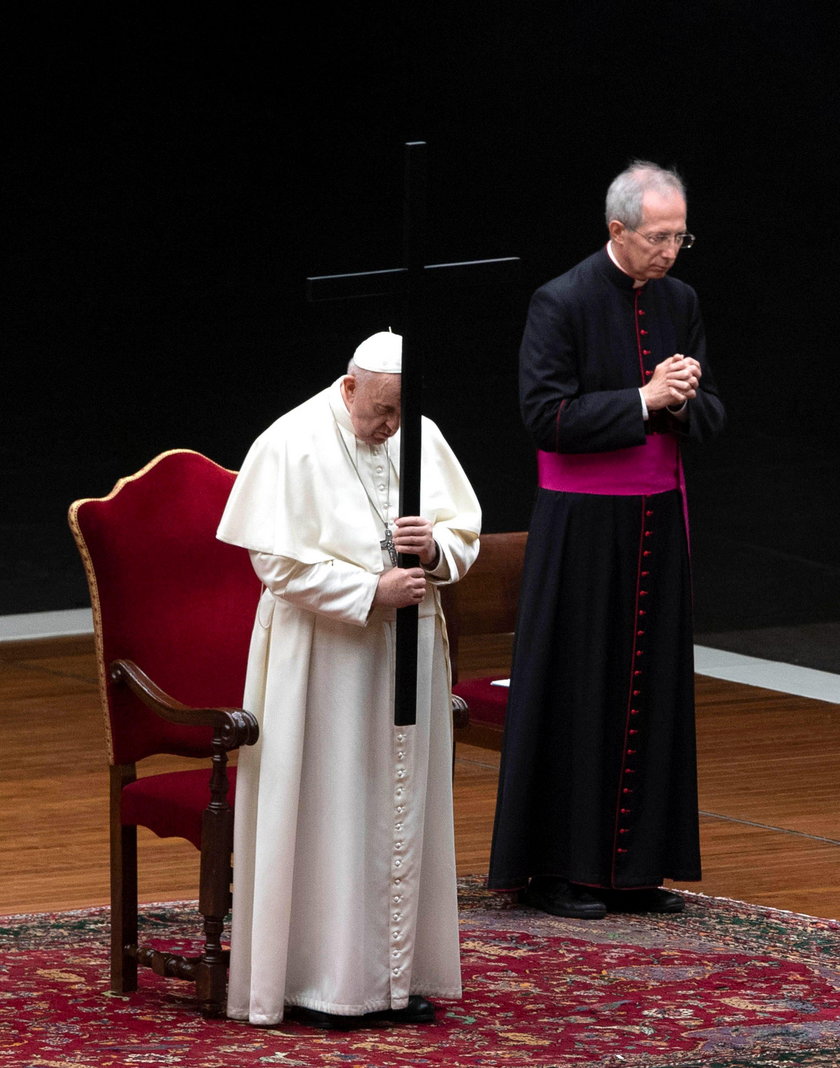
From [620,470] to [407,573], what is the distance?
1456 millimetres

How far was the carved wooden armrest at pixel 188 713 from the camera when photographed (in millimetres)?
4781

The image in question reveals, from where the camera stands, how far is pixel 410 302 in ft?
15.5

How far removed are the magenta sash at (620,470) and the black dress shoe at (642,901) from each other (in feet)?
3.54

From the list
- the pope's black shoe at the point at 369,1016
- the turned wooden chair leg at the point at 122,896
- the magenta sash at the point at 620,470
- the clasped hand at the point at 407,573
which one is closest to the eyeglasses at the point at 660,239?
the magenta sash at the point at 620,470

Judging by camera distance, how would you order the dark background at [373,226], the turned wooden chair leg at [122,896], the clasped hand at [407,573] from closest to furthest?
1. the clasped hand at [407,573]
2. the turned wooden chair leg at [122,896]
3. the dark background at [373,226]

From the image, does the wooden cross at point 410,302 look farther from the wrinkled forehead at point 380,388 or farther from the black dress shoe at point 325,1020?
the black dress shoe at point 325,1020

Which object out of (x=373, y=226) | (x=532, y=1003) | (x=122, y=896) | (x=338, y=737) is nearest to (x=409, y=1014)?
(x=532, y=1003)

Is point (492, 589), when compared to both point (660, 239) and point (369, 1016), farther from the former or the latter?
point (369, 1016)

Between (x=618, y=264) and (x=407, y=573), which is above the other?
(x=618, y=264)

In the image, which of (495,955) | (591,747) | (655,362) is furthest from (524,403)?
(495,955)

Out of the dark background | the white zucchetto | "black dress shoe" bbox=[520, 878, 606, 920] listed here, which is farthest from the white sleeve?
the dark background

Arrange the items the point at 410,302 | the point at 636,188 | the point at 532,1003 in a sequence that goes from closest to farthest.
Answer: the point at 410,302 < the point at 532,1003 < the point at 636,188

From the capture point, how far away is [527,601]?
608 centimetres

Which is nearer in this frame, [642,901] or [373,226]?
[642,901]
